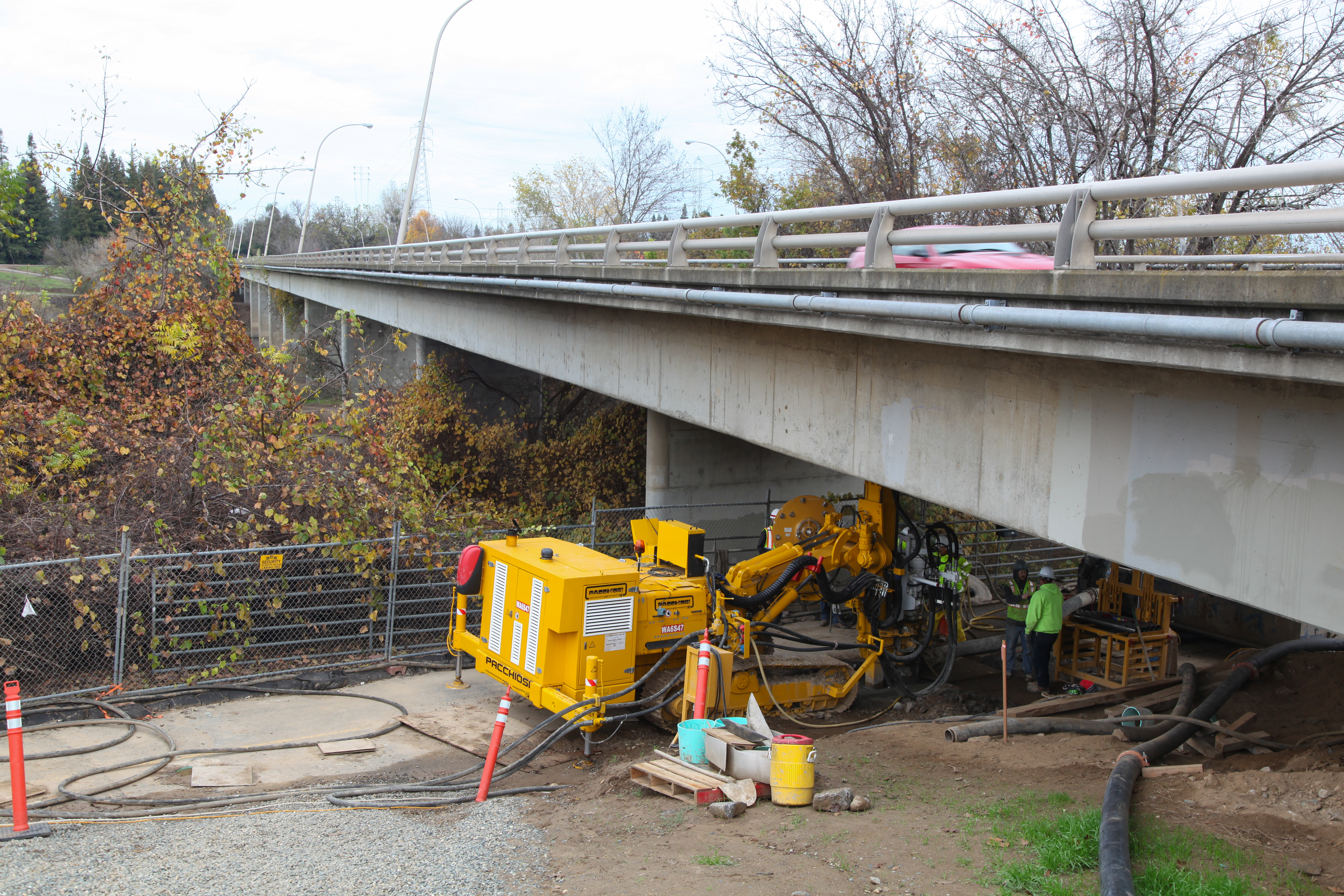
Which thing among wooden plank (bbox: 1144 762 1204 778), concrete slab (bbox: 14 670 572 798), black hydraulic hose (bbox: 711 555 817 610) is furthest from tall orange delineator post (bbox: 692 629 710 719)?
wooden plank (bbox: 1144 762 1204 778)

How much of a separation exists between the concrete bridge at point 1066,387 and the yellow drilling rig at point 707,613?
1560mm

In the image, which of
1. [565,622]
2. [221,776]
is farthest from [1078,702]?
[221,776]

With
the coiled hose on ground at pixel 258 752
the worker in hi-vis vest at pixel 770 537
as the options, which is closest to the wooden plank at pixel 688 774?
the coiled hose on ground at pixel 258 752

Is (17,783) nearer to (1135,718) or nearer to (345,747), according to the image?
(345,747)

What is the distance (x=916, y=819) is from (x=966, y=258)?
538cm

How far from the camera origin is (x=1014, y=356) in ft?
24.1

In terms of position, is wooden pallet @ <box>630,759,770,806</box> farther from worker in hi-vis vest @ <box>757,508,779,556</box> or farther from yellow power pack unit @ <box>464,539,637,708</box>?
worker in hi-vis vest @ <box>757,508,779,556</box>

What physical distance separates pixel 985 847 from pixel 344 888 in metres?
4.04

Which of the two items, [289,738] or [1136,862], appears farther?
[289,738]

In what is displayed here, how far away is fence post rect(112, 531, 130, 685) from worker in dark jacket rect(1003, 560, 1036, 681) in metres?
10.7

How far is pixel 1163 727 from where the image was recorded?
9375mm

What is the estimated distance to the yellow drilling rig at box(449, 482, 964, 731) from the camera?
9.55m

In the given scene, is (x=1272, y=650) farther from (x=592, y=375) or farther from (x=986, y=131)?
(x=986, y=131)

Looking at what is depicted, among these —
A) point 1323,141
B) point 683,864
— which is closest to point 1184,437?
point 683,864
